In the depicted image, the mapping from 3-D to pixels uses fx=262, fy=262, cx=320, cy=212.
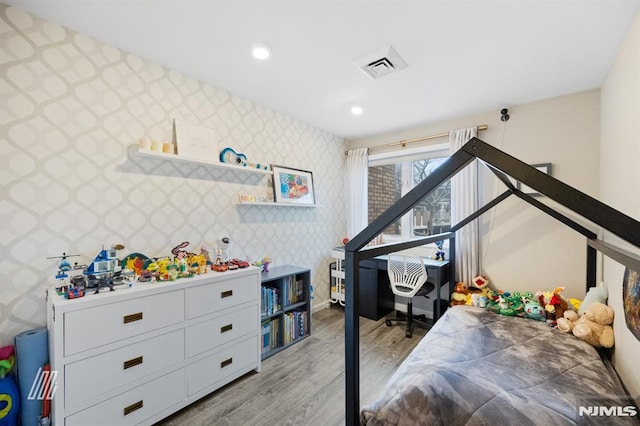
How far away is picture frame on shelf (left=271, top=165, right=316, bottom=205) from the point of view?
9.65 ft

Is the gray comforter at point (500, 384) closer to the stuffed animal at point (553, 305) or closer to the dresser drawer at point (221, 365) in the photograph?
the stuffed animal at point (553, 305)

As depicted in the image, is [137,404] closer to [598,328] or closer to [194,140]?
[194,140]

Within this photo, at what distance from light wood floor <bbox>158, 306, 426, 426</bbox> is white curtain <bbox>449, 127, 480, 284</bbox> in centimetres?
Result: 90

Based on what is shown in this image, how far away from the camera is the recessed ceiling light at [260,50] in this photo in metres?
1.79

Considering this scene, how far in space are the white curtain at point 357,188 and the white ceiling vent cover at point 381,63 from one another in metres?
1.68

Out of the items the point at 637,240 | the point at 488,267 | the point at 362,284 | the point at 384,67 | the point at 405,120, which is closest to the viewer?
the point at 637,240

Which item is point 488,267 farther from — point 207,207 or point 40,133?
point 40,133

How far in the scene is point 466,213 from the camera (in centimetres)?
292

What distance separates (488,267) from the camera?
2865mm

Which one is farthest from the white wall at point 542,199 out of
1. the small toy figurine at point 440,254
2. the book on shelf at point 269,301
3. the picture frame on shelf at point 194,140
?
the picture frame on shelf at point 194,140

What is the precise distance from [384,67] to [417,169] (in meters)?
1.85

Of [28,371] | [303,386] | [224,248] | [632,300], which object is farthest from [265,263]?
[632,300]

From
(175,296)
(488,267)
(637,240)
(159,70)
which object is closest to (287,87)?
(159,70)

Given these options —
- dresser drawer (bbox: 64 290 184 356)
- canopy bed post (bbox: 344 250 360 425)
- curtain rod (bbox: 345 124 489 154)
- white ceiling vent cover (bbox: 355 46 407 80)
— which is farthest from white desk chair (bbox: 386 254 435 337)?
dresser drawer (bbox: 64 290 184 356)
